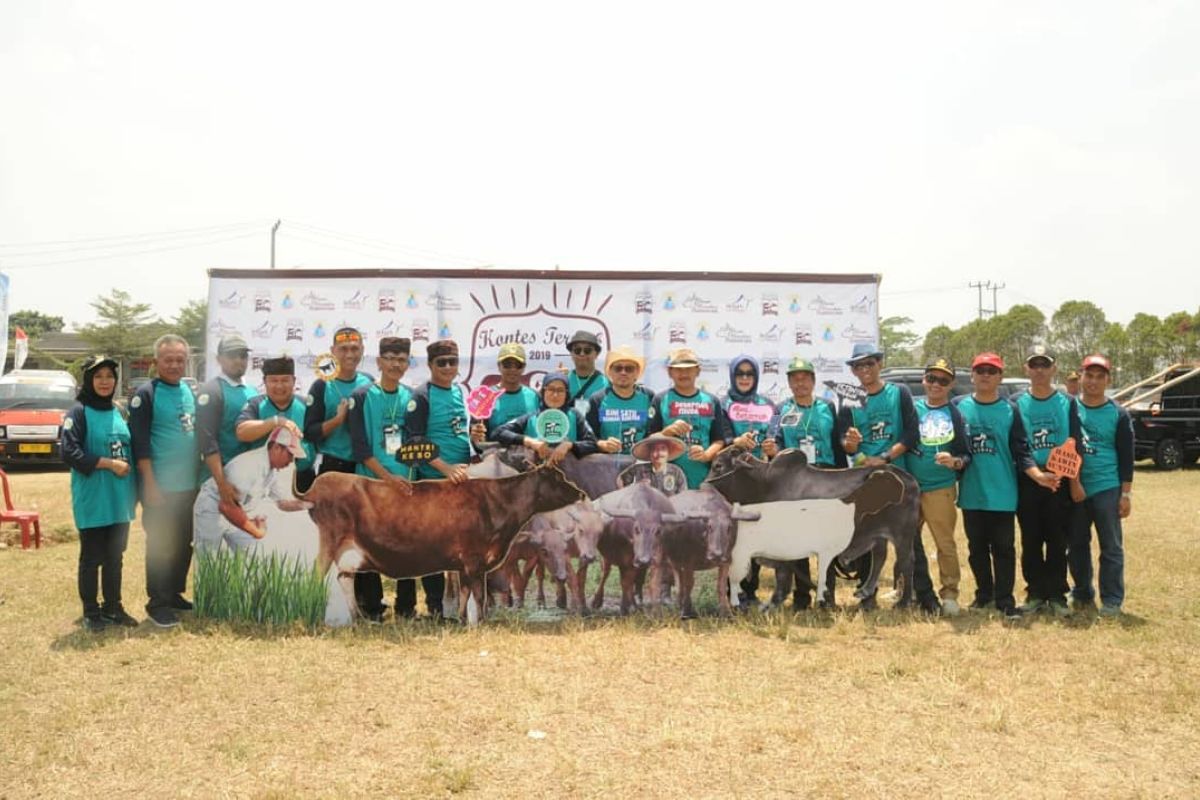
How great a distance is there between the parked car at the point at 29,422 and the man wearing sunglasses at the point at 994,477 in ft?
45.5

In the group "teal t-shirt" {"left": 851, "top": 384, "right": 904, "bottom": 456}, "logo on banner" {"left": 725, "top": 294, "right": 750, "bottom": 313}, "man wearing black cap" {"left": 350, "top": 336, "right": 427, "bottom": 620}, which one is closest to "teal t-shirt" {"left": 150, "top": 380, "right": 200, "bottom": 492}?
"man wearing black cap" {"left": 350, "top": 336, "right": 427, "bottom": 620}

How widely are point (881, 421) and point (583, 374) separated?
1996mm

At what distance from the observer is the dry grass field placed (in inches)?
124

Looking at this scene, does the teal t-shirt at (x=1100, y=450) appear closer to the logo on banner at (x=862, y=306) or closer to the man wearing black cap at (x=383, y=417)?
the logo on banner at (x=862, y=306)

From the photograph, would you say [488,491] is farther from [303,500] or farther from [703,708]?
[703,708]

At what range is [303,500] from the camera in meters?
5.18

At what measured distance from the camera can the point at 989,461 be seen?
5.54 metres

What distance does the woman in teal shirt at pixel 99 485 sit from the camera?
16.6 feet

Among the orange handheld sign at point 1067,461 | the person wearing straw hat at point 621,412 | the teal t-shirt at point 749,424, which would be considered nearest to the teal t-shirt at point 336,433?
the person wearing straw hat at point 621,412

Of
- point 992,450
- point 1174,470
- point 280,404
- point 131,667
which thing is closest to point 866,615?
point 992,450

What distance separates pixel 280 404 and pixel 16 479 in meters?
11.5

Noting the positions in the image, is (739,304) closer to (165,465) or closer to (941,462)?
(941,462)

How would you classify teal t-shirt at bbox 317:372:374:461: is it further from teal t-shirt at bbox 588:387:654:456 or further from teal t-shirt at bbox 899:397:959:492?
teal t-shirt at bbox 899:397:959:492

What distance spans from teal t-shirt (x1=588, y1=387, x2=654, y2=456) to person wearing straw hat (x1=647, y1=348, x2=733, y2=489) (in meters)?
0.07
